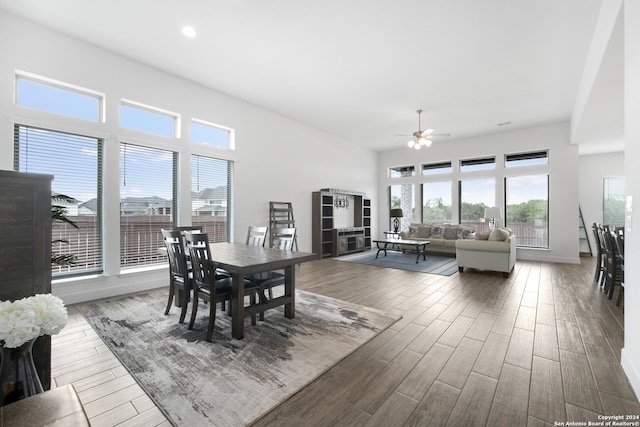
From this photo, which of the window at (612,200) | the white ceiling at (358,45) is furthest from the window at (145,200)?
the window at (612,200)

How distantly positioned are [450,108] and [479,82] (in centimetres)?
109

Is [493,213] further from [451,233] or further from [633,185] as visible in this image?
[633,185]

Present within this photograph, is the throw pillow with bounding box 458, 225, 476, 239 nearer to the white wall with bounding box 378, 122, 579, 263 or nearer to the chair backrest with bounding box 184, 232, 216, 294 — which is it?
the white wall with bounding box 378, 122, 579, 263

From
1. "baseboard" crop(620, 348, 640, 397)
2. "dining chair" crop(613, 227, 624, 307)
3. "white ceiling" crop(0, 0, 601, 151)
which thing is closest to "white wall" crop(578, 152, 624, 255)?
"white ceiling" crop(0, 0, 601, 151)

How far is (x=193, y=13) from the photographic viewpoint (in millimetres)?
2973

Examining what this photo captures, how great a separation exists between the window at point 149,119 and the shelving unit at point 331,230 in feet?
11.3

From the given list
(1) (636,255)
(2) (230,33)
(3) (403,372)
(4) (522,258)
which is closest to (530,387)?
(3) (403,372)

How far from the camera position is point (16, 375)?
977 mm

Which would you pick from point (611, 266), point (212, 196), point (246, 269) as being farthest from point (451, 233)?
point (246, 269)

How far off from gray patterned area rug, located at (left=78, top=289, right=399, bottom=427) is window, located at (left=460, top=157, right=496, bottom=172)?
6.29 m

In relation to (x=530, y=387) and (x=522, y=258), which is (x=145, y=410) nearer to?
(x=530, y=387)

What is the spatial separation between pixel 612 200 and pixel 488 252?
5466 millimetres

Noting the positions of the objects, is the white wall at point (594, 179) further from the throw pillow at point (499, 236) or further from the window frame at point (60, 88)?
the window frame at point (60, 88)

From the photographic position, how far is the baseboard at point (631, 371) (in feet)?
5.57
